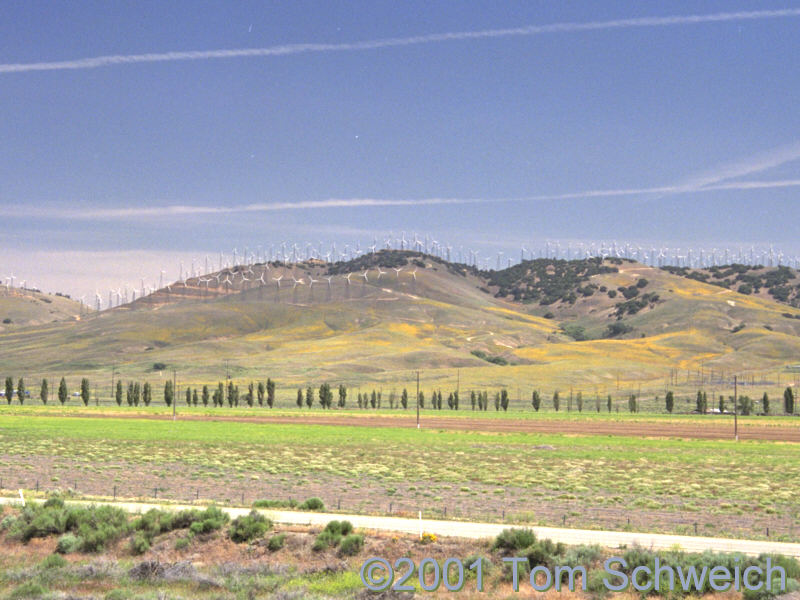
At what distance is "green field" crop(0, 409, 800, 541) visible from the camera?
42406 mm

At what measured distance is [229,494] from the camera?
4734cm

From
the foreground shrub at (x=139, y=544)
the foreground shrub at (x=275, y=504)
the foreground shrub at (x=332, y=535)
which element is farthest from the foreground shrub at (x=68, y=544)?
the foreground shrub at (x=332, y=535)

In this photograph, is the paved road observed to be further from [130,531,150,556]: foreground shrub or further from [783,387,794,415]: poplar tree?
[783,387,794,415]: poplar tree

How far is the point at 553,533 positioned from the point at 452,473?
28231 mm

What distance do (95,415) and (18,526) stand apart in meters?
103

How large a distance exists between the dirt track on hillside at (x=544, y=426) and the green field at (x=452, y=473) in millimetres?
11672

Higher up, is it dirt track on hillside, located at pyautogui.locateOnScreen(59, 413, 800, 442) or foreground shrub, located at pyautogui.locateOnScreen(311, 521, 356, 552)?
foreground shrub, located at pyautogui.locateOnScreen(311, 521, 356, 552)

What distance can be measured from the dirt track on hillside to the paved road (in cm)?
7109

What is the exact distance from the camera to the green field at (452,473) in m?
42.4

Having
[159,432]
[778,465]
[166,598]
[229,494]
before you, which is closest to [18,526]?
[166,598]

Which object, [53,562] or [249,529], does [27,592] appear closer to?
[53,562]

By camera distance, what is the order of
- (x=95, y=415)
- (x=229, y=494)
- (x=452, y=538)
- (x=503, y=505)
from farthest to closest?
(x=95, y=415), (x=229, y=494), (x=503, y=505), (x=452, y=538)

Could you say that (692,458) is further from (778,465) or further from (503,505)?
(503,505)

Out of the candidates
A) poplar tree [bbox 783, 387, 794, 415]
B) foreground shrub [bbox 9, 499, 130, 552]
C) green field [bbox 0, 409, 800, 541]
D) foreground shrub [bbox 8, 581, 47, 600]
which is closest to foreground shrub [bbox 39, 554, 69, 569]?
foreground shrub [bbox 9, 499, 130, 552]
